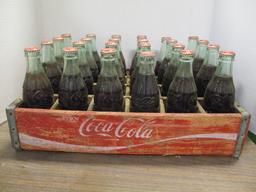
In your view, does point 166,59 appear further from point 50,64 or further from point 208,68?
point 50,64

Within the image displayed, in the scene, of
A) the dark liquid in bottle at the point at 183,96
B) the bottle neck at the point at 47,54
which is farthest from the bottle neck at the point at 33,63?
the dark liquid in bottle at the point at 183,96

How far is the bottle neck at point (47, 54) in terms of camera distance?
31.9 inches

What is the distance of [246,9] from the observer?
2.74 feet

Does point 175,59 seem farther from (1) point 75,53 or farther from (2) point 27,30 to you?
(2) point 27,30

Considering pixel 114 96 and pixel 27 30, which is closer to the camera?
pixel 114 96

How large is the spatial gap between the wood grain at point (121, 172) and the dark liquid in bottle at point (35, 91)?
14 centimetres

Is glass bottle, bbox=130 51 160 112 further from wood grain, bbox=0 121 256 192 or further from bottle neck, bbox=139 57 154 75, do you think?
wood grain, bbox=0 121 256 192

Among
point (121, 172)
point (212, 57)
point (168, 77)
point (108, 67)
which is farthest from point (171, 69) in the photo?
point (121, 172)

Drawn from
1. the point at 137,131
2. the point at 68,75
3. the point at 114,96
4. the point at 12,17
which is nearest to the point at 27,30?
the point at 12,17

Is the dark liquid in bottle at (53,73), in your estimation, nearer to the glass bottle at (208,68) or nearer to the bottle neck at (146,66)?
the bottle neck at (146,66)

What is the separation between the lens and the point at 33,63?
0.71 metres

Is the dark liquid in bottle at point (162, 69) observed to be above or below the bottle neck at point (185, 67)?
below

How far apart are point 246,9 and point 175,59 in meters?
0.29

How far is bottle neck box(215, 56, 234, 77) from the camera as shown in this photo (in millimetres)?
691
